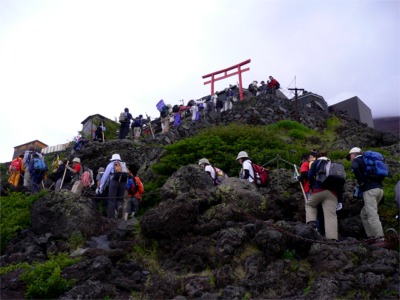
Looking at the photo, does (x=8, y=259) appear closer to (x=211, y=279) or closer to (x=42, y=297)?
(x=42, y=297)

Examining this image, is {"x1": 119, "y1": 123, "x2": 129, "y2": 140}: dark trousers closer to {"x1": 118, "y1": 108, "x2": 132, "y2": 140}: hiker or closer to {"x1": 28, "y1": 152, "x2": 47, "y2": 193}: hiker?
{"x1": 118, "y1": 108, "x2": 132, "y2": 140}: hiker

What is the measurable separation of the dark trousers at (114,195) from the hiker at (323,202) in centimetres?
491

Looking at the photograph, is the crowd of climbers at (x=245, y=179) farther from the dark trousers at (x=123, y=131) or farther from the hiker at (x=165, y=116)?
the hiker at (x=165, y=116)

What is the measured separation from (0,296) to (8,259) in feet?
6.14

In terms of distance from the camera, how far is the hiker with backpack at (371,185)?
9688 millimetres

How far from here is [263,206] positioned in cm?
1159

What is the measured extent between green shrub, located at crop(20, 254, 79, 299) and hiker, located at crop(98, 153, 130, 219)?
12.6ft

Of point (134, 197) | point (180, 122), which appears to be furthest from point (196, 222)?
point (180, 122)

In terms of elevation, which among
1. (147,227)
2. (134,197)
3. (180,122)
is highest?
(180,122)

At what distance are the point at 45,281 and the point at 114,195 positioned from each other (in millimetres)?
4558

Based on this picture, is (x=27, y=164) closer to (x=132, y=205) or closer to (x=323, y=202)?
(x=132, y=205)

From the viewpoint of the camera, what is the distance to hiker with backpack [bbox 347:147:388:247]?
969cm

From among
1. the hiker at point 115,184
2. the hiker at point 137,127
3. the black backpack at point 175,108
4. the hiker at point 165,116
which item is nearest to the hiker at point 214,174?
the hiker at point 115,184

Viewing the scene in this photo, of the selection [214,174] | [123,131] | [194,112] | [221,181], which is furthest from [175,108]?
[221,181]
